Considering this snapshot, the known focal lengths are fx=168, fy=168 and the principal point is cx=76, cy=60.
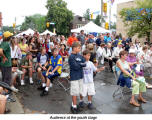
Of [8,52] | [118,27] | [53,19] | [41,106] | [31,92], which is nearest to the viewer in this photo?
[41,106]

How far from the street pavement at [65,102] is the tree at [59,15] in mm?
44492

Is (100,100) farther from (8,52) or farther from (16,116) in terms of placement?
(8,52)

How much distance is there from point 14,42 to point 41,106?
10.3 ft

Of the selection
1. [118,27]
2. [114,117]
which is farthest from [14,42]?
[118,27]

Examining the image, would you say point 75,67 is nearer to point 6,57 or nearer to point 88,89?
point 88,89

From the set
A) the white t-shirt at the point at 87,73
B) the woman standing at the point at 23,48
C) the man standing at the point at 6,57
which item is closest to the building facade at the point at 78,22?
the woman standing at the point at 23,48

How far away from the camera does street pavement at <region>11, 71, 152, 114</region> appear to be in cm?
431

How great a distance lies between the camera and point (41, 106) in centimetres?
461

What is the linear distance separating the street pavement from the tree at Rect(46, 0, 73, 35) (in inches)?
1752

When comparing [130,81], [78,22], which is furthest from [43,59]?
[78,22]

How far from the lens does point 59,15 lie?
48750mm

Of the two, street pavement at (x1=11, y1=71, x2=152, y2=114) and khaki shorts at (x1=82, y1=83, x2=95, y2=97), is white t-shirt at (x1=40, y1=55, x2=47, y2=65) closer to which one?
street pavement at (x1=11, y1=71, x2=152, y2=114)

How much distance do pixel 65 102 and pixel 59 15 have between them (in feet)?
152

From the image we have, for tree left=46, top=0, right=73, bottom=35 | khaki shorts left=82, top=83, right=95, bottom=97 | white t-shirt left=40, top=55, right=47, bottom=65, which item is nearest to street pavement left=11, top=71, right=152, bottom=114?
khaki shorts left=82, top=83, right=95, bottom=97
